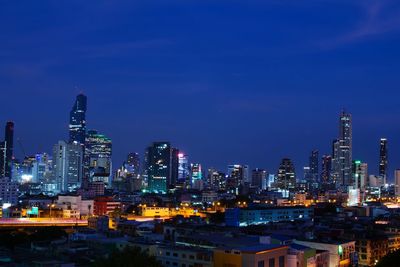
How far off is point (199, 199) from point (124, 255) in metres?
43.2

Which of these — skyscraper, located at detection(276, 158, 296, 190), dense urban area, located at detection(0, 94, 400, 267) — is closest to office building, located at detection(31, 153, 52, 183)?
dense urban area, located at detection(0, 94, 400, 267)

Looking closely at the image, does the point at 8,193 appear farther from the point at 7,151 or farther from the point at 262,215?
the point at 7,151

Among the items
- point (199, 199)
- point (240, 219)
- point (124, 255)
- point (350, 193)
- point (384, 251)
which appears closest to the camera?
point (124, 255)

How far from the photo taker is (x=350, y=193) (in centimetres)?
6162

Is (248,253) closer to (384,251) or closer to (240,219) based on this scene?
(384,251)

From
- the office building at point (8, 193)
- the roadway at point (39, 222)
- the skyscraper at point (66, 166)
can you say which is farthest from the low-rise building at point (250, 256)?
the skyscraper at point (66, 166)

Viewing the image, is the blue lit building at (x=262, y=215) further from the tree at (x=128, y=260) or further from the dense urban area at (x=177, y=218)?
the tree at (x=128, y=260)

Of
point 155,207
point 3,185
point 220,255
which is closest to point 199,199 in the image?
point 155,207

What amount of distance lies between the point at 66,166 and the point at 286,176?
32728 mm

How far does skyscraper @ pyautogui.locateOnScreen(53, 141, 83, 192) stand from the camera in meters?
76.2

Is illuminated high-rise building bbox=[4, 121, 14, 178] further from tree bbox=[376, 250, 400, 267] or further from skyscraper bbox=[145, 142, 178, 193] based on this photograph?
tree bbox=[376, 250, 400, 267]

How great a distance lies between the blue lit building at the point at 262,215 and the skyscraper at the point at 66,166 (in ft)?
143

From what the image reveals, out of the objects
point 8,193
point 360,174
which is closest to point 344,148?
point 360,174

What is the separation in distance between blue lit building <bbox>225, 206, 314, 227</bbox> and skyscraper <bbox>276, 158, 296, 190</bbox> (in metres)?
48.0
